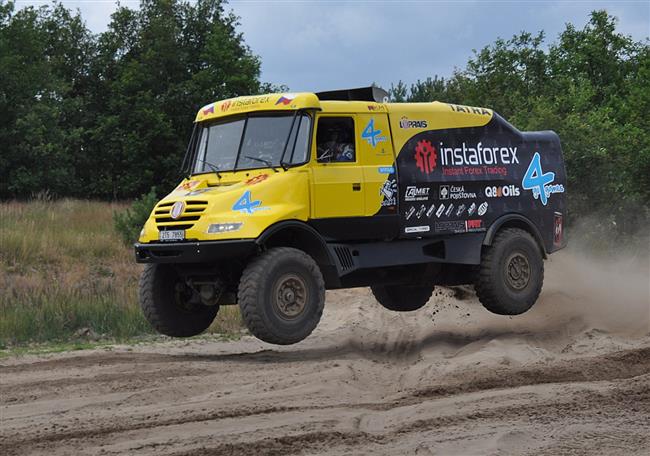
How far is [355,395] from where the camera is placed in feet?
30.1

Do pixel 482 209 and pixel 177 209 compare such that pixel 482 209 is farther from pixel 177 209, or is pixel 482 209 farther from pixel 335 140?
pixel 177 209

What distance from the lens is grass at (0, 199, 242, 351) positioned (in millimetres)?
14633

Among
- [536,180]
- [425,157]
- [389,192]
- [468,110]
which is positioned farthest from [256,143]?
[536,180]

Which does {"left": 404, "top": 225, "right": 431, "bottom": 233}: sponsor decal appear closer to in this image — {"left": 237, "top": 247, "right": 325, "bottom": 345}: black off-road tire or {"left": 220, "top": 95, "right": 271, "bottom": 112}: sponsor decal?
{"left": 237, "top": 247, "right": 325, "bottom": 345}: black off-road tire

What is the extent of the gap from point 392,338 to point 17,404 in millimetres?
6520

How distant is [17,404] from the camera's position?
8.89m

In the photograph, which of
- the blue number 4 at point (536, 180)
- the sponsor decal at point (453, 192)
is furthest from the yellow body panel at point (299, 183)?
the blue number 4 at point (536, 180)

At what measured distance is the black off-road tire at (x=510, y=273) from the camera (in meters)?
13.5

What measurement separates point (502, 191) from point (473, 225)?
2.56 feet

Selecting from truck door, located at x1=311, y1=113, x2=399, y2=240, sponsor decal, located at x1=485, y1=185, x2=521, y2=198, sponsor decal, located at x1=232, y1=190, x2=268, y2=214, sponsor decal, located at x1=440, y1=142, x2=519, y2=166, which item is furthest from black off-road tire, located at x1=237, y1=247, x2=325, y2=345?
sponsor decal, located at x1=485, y1=185, x2=521, y2=198

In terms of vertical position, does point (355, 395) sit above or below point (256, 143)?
below

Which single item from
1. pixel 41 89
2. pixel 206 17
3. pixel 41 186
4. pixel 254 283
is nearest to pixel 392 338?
pixel 254 283

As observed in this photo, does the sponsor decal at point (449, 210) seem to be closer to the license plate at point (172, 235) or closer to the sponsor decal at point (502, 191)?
the sponsor decal at point (502, 191)

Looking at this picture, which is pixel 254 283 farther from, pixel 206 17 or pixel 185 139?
pixel 206 17
